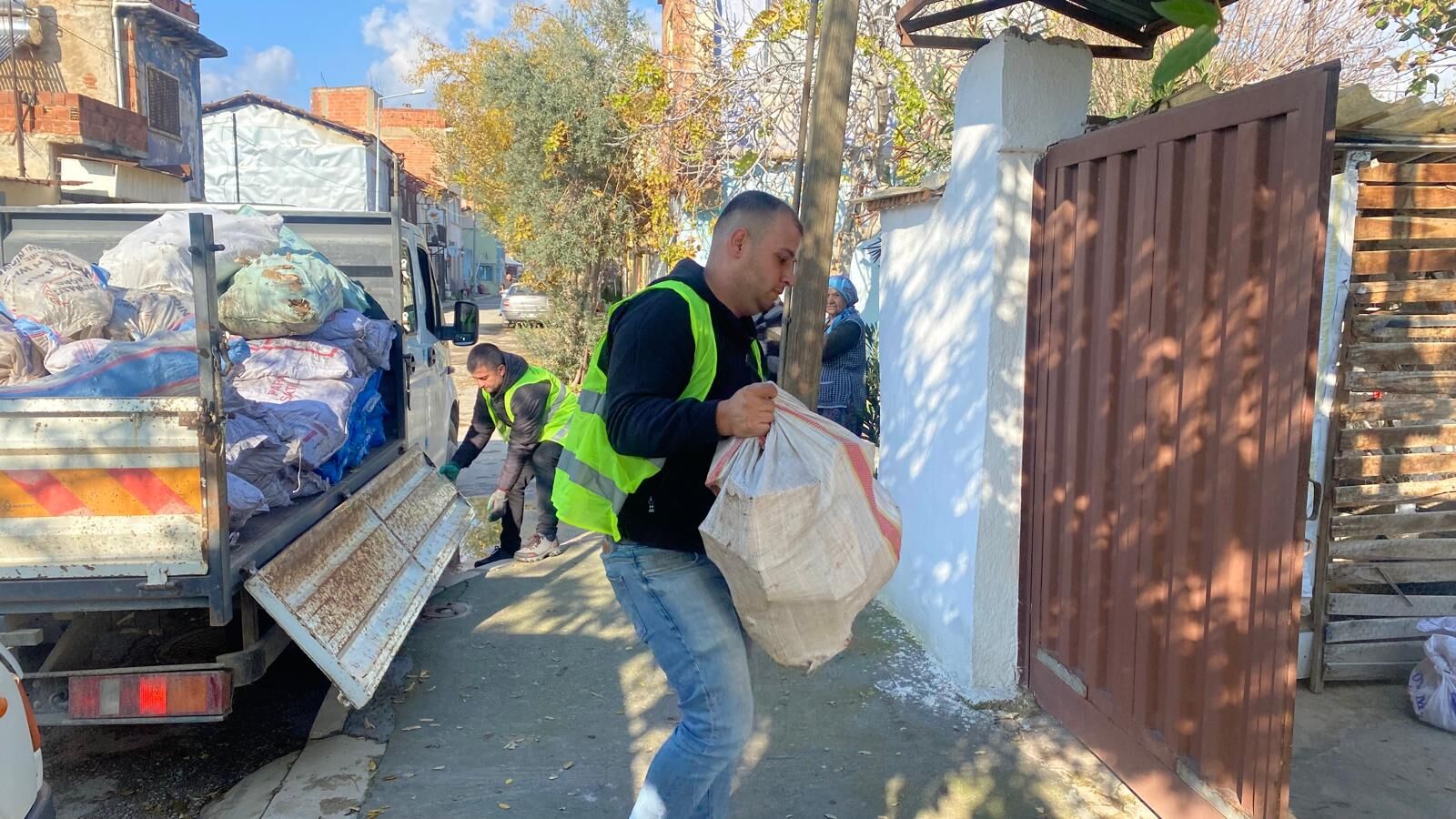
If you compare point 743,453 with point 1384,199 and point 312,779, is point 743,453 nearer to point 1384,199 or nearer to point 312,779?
point 312,779

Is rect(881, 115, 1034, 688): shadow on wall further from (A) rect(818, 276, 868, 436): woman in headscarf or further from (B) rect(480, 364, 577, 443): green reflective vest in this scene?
(B) rect(480, 364, 577, 443): green reflective vest

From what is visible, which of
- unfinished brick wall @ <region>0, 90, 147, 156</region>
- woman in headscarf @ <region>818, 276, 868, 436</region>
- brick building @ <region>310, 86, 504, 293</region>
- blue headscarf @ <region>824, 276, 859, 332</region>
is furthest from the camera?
brick building @ <region>310, 86, 504, 293</region>

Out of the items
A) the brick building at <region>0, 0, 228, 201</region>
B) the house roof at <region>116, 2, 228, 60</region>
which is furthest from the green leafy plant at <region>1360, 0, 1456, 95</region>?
the house roof at <region>116, 2, 228, 60</region>

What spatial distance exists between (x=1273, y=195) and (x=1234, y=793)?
161 cm

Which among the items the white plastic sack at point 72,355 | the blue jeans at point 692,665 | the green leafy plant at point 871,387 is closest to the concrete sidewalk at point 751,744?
the blue jeans at point 692,665

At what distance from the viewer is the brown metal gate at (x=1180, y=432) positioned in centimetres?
258

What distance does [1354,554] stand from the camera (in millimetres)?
4367

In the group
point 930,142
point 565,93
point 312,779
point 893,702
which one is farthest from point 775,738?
point 565,93

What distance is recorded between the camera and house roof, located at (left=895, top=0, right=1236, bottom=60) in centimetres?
379

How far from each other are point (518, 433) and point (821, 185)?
12.9 ft

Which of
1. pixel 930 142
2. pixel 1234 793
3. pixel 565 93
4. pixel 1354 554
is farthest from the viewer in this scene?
pixel 565 93

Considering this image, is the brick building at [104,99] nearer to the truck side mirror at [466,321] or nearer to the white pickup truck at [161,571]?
the truck side mirror at [466,321]

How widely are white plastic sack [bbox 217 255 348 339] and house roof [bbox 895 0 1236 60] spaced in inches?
118

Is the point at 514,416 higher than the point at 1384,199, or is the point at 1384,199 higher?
the point at 1384,199
